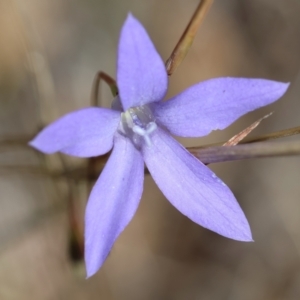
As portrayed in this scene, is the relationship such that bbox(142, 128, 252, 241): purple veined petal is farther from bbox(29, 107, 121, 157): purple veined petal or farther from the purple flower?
bbox(29, 107, 121, 157): purple veined petal

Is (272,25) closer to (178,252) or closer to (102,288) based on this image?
(178,252)

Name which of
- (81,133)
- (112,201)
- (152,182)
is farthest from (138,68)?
(152,182)

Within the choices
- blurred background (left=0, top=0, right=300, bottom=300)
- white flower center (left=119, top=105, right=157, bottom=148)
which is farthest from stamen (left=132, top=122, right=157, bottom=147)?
blurred background (left=0, top=0, right=300, bottom=300)

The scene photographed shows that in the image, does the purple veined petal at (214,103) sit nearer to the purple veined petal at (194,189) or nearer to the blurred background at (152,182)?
the purple veined petal at (194,189)

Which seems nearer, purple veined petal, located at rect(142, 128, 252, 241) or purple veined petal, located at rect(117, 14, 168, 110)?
purple veined petal, located at rect(117, 14, 168, 110)

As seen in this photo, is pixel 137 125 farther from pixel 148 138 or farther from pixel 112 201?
pixel 112 201

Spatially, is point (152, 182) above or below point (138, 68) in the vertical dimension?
below
